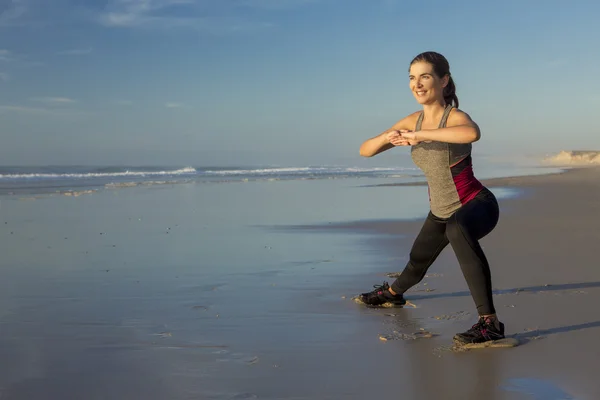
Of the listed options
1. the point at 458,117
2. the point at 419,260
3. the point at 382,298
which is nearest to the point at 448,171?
the point at 458,117

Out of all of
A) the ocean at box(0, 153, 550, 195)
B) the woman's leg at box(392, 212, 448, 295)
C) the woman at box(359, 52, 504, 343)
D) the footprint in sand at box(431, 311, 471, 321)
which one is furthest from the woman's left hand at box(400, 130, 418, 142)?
the ocean at box(0, 153, 550, 195)

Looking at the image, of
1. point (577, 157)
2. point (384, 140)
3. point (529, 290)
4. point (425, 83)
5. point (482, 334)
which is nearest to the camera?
point (482, 334)

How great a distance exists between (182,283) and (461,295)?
2.38m

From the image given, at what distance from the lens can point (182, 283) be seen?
18.6 feet

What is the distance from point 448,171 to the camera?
13.6 feet

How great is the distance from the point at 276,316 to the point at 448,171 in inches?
61.2

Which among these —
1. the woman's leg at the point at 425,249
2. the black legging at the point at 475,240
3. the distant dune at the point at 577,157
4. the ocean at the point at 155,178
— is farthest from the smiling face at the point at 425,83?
the distant dune at the point at 577,157

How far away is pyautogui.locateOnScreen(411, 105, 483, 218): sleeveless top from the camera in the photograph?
4.13m

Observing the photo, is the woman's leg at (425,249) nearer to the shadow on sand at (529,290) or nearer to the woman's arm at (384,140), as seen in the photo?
the shadow on sand at (529,290)

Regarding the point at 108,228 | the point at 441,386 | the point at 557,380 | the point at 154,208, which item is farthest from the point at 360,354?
the point at 154,208

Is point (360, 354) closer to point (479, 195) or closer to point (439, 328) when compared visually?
point (439, 328)

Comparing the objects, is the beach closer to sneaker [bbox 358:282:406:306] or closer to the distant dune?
sneaker [bbox 358:282:406:306]

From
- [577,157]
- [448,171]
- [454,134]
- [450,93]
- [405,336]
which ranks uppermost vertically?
[577,157]

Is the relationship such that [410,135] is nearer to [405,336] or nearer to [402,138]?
[402,138]
